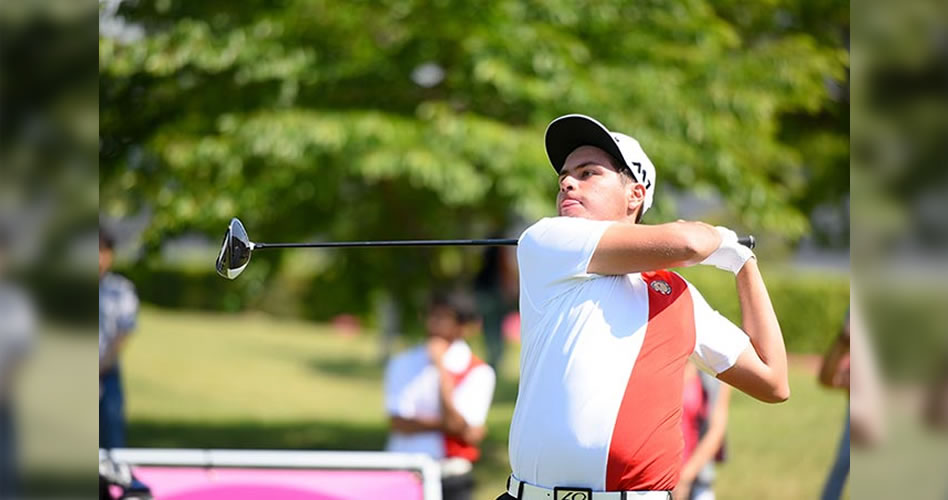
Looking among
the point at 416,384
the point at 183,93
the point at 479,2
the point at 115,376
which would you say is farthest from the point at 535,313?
the point at 183,93

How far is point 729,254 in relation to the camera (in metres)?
3.13

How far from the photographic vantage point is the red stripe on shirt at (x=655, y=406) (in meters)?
3.05

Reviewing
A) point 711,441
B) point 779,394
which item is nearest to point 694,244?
point 779,394

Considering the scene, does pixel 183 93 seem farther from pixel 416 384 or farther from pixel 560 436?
pixel 560 436

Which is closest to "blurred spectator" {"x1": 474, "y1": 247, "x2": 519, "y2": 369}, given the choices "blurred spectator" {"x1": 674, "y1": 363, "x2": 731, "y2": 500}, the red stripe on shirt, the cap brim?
"blurred spectator" {"x1": 674, "y1": 363, "x2": 731, "y2": 500}

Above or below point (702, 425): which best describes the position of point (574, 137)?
above

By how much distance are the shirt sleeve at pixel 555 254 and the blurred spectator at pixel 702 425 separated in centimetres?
311

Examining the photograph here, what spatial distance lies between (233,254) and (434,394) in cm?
306

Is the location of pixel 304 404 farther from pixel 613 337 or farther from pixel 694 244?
pixel 694 244

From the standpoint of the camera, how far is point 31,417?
1.61 meters

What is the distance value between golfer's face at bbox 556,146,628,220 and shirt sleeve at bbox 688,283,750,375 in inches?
13.2

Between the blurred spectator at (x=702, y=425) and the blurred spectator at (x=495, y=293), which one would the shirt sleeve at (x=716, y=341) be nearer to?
the blurred spectator at (x=702, y=425)

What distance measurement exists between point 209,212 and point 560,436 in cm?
762

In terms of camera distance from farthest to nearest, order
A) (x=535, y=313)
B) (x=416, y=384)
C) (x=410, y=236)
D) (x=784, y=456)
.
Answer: (x=784, y=456)
(x=410, y=236)
(x=416, y=384)
(x=535, y=313)
